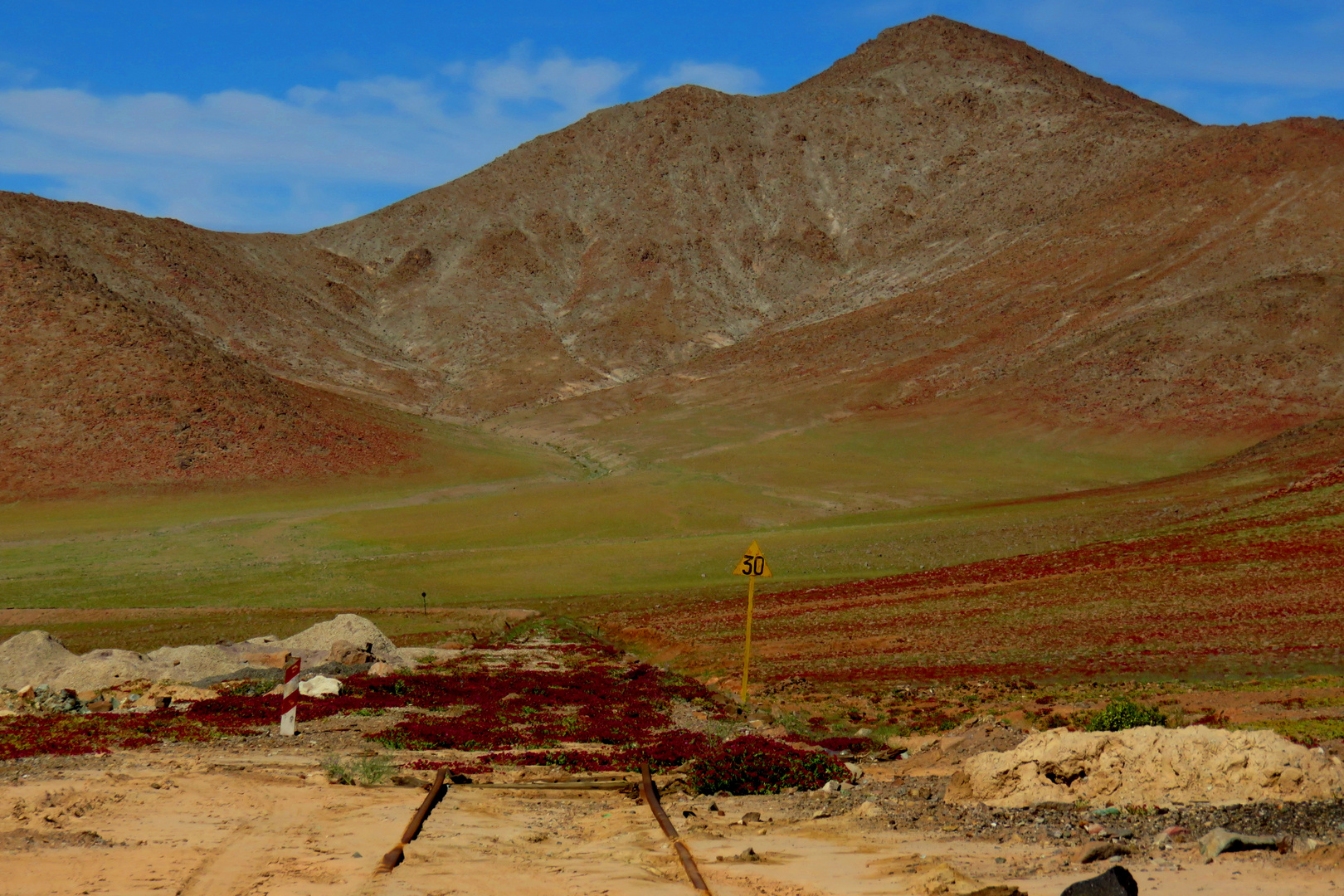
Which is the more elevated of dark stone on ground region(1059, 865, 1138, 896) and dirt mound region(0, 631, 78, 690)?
dark stone on ground region(1059, 865, 1138, 896)

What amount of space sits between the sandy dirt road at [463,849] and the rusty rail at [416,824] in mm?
130

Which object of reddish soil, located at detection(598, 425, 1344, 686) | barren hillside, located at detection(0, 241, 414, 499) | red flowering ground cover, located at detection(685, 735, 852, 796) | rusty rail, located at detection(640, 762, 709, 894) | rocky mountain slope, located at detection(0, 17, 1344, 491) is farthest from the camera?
rocky mountain slope, located at detection(0, 17, 1344, 491)

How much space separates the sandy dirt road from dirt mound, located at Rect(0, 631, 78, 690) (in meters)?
15.0

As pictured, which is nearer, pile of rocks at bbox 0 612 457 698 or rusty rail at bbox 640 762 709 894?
rusty rail at bbox 640 762 709 894

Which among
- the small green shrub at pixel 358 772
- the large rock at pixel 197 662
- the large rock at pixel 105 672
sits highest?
the small green shrub at pixel 358 772

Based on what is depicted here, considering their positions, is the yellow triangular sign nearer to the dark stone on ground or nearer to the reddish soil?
the reddish soil

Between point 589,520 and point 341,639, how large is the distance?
49266 mm

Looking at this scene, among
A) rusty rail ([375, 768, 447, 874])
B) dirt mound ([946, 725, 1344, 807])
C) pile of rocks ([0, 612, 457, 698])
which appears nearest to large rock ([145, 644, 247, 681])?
pile of rocks ([0, 612, 457, 698])

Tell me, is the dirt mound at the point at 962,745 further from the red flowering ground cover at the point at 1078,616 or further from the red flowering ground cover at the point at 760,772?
the red flowering ground cover at the point at 1078,616

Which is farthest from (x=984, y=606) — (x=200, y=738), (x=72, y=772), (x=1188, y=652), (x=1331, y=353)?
(x=1331, y=353)

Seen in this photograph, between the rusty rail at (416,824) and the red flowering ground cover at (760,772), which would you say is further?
the red flowering ground cover at (760,772)

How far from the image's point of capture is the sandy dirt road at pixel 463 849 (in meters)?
10.7

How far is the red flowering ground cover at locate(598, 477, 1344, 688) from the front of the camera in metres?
30.9

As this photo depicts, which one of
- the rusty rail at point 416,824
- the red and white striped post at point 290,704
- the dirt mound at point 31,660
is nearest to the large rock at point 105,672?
the dirt mound at point 31,660
